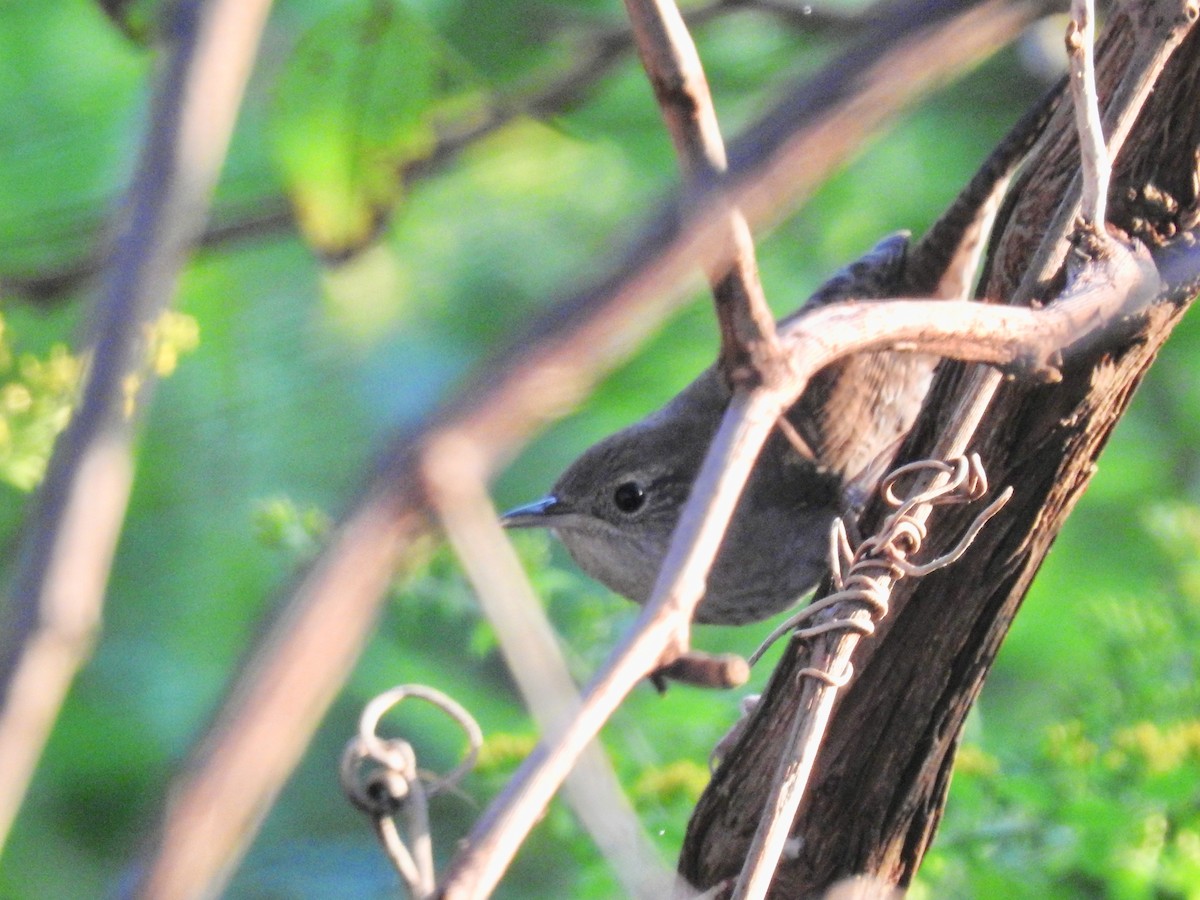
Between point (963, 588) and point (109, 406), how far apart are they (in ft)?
2.83

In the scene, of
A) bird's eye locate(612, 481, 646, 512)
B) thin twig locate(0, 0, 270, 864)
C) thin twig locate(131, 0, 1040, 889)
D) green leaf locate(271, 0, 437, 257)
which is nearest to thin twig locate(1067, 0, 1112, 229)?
thin twig locate(131, 0, 1040, 889)

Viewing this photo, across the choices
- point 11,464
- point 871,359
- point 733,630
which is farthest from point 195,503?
point 871,359

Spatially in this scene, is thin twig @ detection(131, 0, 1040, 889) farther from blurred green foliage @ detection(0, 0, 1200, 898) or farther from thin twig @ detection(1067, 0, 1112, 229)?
blurred green foliage @ detection(0, 0, 1200, 898)

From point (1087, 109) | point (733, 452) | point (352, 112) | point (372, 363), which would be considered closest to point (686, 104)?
point (733, 452)

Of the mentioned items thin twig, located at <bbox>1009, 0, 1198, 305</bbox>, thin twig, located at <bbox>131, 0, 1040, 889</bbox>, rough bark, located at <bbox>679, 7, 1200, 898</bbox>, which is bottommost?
rough bark, located at <bbox>679, 7, 1200, 898</bbox>

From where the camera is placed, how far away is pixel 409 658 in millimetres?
3701

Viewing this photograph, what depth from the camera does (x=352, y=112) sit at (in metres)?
1.79

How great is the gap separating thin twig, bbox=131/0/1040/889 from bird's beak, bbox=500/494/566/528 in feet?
5.73

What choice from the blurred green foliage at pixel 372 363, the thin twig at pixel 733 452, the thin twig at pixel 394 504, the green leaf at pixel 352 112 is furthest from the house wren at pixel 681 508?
the thin twig at pixel 394 504

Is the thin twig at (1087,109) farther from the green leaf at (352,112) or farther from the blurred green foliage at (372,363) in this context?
the blurred green foliage at (372,363)

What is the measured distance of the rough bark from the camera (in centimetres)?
121

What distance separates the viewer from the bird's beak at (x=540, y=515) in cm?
233

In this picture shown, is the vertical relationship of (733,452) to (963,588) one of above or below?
above

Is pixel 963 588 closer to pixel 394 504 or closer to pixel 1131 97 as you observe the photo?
pixel 1131 97
